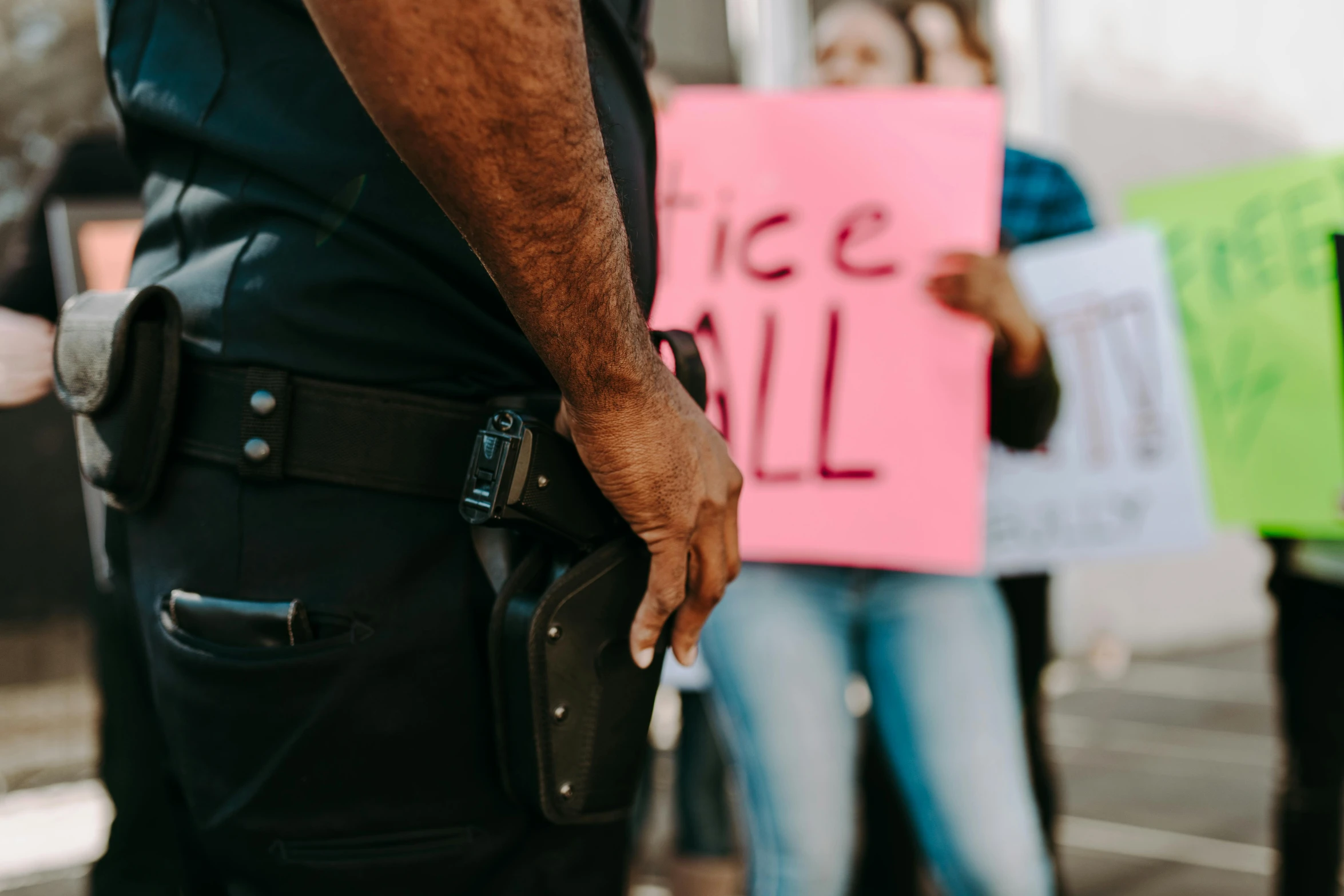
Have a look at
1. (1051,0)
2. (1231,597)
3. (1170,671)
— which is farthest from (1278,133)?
(1170,671)

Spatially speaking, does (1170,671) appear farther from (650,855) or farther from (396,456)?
(396,456)

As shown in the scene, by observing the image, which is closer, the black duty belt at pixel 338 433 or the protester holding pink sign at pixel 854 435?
the black duty belt at pixel 338 433

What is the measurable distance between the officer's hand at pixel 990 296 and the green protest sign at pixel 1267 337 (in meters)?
0.58

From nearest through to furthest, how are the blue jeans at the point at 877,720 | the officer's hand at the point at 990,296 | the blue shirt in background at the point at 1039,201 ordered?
the blue jeans at the point at 877,720, the officer's hand at the point at 990,296, the blue shirt in background at the point at 1039,201

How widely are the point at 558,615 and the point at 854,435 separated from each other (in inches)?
36.9

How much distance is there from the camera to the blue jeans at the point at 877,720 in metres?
1.47

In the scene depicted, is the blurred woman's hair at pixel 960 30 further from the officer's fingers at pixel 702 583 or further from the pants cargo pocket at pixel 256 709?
the pants cargo pocket at pixel 256 709

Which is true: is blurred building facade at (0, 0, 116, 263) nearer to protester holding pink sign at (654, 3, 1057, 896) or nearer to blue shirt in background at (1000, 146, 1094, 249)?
protester holding pink sign at (654, 3, 1057, 896)

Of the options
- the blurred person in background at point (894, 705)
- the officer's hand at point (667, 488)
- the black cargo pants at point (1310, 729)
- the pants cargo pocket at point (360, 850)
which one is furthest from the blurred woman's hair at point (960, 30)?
the pants cargo pocket at point (360, 850)

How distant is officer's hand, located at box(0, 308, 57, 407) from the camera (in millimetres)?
1141

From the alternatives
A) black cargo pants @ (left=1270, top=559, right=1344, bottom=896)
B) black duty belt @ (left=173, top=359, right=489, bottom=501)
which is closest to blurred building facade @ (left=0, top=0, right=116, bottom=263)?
black duty belt @ (left=173, top=359, right=489, bottom=501)

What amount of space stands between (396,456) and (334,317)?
0.11 metres

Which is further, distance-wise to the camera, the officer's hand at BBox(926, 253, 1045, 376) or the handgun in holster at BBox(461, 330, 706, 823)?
the officer's hand at BBox(926, 253, 1045, 376)

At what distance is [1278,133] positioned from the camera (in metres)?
5.45
